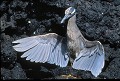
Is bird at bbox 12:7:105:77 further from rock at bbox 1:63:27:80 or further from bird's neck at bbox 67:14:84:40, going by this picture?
rock at bbox 1:63:27:80

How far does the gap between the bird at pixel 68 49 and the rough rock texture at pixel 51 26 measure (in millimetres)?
136

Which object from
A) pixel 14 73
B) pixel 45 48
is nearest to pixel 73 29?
pixel 45 48

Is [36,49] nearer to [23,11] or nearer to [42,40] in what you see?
[42,40]

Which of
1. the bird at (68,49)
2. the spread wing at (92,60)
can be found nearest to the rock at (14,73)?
the bird at (68,49)

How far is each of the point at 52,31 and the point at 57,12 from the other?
1.01 ft

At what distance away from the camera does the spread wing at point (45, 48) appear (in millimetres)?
4867

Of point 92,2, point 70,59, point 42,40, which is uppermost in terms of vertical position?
point 92,2

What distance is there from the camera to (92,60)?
4.85 metres

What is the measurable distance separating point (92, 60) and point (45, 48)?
0.64 m

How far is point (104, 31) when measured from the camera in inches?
197

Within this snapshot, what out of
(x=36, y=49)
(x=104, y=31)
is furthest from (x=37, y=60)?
(x=104, y=31)

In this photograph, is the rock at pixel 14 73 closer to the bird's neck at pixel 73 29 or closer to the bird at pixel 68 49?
the bird at pixel 68 49

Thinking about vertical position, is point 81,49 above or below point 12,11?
below

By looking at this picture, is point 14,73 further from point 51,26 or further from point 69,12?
point 69,12
